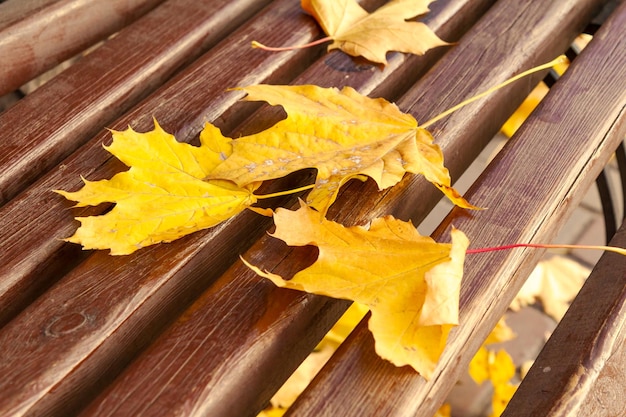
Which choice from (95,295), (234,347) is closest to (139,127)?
(95,295)

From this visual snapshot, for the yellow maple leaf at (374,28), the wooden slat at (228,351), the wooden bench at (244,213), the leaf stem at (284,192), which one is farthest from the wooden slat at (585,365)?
the yellow maple leaf at (374,28)

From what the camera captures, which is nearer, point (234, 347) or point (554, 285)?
point (234, 347)

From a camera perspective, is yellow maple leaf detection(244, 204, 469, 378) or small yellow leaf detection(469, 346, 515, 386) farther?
small yellow leaf detection(469, 346, 515, 386)

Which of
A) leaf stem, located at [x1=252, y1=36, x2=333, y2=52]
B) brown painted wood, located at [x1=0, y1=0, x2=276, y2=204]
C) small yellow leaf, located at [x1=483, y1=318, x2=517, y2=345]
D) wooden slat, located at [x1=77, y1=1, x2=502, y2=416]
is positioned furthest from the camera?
small yellow leaf, located at [x1=483, y1=318, x2=517, y2=345]

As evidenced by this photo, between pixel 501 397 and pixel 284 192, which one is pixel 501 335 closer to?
pixel 501 397

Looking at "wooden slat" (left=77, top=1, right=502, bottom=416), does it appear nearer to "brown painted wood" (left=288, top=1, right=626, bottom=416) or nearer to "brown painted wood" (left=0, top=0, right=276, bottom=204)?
"brown painted wood" (left=288, top=1, right=626, bottom=416)

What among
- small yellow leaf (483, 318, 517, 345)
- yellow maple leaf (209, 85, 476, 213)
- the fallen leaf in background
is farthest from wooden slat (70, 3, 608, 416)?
the fallen leaf in background

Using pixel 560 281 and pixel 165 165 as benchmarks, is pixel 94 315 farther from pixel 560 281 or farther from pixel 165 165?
pixel 560 281
